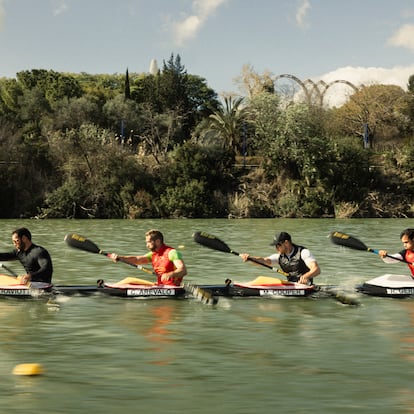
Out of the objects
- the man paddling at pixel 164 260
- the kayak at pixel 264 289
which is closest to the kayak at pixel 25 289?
the man paddling at pixel 164 260

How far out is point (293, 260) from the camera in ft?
46.3

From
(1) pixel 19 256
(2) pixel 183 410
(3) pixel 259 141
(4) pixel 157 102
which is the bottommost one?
(2) pixel 183 410

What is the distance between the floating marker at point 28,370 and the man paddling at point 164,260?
5.18 metres

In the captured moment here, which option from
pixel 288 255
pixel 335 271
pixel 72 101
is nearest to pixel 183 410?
pixel 288 255

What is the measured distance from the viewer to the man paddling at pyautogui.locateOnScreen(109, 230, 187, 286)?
1369 cm

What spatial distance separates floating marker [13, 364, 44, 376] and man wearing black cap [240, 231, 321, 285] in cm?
586

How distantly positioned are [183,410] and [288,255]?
704 centimetres

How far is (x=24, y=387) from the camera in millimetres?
8023

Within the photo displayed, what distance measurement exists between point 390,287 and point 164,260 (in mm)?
3857

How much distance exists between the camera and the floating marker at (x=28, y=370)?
8500 millimetres

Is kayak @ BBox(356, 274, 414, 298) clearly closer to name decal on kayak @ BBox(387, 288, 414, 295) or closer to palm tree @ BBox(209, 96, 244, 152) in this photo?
name decal on kayak @ BBox(387, 288, 414, 295)

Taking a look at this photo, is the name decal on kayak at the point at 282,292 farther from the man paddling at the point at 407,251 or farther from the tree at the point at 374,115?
the tree at the point at 374,115

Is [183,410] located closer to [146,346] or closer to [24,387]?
[24,387]

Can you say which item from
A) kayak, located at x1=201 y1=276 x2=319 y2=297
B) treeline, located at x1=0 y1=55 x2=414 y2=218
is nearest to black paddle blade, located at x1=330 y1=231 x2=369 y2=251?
kayak, located at x1=201 y1=276 x2=319 y2=297
